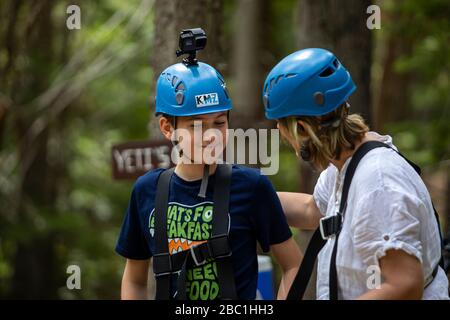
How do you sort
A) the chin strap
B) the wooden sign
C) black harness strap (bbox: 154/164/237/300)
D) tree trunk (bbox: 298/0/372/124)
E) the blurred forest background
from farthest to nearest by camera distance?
1. the blurred forest background
2. tree trunk (bbox: 298/0/372/124)
3. the wooden sign
4. the chin strap
5. black harness strap (bbox: 154/164/237/300)

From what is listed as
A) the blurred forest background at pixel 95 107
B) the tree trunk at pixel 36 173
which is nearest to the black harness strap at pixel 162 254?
the blurred forest background at pixel 95 107

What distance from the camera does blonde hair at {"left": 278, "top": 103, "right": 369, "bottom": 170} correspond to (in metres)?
3.00

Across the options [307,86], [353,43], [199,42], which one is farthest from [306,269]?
[353,43]

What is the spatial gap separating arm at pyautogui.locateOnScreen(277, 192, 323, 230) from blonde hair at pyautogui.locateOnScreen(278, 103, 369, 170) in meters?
0.62

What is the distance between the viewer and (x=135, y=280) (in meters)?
3.58

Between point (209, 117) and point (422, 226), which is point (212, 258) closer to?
point (209, 117)

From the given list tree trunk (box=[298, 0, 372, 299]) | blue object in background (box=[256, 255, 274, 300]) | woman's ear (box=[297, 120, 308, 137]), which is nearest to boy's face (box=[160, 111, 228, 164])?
woman's ear (box=[297, 120, 308, 137])

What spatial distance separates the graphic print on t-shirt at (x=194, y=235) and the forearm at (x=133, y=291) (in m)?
0.33

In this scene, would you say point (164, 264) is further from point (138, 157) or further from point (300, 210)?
point (138, 157)

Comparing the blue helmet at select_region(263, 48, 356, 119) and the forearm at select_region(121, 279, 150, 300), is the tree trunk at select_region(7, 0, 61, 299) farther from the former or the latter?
the blue helmet at select_region(263, 48, 356, 119)

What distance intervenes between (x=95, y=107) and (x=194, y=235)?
12.8 metres

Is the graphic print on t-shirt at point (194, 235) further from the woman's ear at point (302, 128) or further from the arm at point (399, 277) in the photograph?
the arm at point (399, 277)
